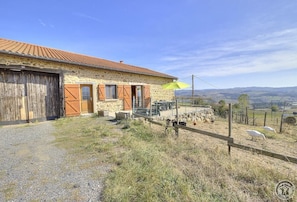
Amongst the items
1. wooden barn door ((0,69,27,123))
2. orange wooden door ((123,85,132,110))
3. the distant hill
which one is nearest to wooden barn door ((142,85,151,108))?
orange wooden door ((123,85,132,110))

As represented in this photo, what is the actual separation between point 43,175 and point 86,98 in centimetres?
773

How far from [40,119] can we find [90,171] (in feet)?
22.1

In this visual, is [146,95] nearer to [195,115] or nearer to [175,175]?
[195,115]

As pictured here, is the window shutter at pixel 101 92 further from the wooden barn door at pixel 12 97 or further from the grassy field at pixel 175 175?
the grassy field at pixel 175 175

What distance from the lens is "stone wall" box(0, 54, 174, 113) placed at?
7.36m

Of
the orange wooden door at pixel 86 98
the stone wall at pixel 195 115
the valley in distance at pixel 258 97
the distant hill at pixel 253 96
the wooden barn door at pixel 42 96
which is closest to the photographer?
the wooden barn door at pixel 42 96

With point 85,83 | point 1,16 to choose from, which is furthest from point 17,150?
point 1,16

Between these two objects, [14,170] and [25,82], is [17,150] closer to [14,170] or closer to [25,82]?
[14,170]

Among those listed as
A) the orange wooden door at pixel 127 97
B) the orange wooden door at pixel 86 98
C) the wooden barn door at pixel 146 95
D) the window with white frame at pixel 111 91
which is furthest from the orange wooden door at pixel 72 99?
the wooden barn door at pixel 146 95

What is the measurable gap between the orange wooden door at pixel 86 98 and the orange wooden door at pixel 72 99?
2.21 feet

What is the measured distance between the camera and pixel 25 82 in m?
7.51

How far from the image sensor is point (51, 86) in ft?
27.5

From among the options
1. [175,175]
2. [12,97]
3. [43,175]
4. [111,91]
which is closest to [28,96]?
[12,97]

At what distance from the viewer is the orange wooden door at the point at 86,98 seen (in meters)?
9.95
